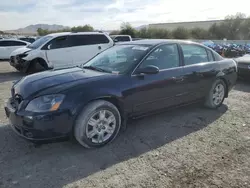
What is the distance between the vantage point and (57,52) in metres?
9.85

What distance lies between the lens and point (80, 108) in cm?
323

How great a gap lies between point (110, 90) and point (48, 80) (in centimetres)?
94

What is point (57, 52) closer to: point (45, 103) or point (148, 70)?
point (148, 70)

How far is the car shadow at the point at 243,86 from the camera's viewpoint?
7312 millimetres

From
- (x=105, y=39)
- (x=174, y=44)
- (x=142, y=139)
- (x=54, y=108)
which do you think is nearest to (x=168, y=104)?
(x=142, y=139)

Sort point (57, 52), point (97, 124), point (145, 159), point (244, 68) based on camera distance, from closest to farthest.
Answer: point (145, 159), point (97, 124), point (244, 68), point (57, 52)

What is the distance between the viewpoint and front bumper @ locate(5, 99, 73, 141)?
3.04 m

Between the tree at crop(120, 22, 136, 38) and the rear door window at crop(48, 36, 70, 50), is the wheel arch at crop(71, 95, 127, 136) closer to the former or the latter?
the rear door window at crop(48, 36, 70, 50)

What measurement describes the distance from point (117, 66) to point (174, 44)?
1260 mm

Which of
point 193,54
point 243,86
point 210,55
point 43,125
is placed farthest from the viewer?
point 243,86

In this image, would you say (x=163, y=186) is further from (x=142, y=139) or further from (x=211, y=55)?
(x=211, y=55)

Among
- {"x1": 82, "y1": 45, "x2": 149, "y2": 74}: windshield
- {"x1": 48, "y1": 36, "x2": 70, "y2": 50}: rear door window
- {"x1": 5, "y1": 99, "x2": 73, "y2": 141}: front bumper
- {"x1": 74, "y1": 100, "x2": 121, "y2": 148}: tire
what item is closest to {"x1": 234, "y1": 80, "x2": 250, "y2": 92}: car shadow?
{"x1": 82, "y1": 45, "x2": 149, "y2": 74}: windshield

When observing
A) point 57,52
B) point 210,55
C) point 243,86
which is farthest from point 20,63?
point 243,86

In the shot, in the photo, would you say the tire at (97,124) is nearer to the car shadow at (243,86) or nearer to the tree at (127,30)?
the car shadow at (243,86)
